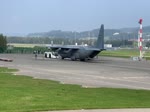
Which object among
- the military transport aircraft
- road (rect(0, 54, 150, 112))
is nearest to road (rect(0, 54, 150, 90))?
road (rect(0, 54, 150, 112))

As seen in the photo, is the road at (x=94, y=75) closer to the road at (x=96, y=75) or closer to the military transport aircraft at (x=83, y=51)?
the road at (x=96, y=75)

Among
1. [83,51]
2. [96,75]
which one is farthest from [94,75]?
[83,51]

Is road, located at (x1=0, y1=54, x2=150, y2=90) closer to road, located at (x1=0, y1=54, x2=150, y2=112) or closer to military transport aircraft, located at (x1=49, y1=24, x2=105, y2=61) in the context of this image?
road, located at (x1=0, y1=54, x2=150, y2=112)

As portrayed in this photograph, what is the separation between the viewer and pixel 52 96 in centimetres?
1590

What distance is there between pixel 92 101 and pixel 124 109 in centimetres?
204

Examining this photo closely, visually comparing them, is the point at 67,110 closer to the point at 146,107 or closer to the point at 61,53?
the point at 146,107

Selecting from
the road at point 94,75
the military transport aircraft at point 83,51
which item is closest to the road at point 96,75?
the road at point 94,75

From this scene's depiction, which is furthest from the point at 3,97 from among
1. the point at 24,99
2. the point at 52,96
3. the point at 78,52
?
the point at 78,52

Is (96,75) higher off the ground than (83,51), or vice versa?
(83,51)

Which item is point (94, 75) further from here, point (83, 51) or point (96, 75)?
point (83, 51)

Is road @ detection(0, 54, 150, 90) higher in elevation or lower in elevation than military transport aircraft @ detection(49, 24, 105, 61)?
lower

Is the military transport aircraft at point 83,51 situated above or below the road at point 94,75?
above

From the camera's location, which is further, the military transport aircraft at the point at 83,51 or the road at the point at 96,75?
the military transport aircraft at the point at 83,51

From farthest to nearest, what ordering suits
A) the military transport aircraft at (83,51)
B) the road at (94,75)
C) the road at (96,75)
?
the military transport aircraft at (83,51), the road at (94,75), the road at (96,75)
